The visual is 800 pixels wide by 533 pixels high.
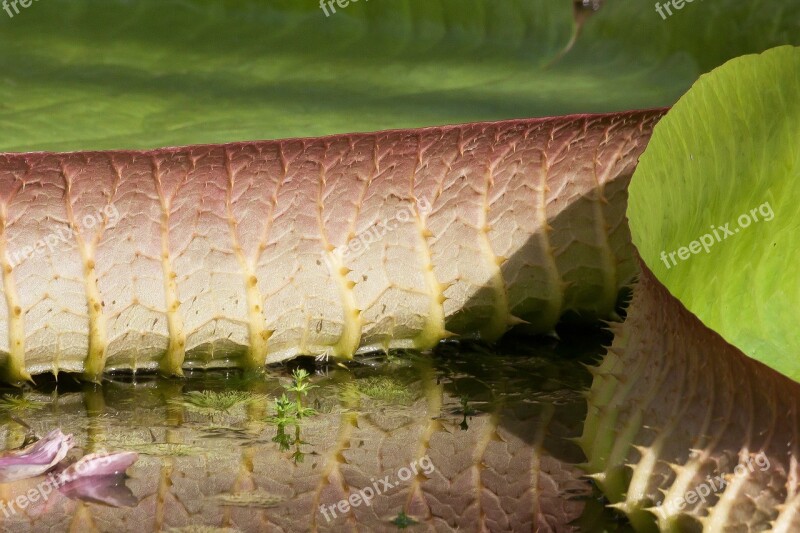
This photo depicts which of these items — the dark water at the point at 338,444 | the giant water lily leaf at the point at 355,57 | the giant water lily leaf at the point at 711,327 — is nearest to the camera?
the giant water lily leaf at the point at 711,327

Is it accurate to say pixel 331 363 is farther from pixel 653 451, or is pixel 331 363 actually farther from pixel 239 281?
pixel 653 451

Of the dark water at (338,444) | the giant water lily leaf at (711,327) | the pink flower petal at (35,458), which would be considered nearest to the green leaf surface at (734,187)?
the giant water lily leaf at (711,327)

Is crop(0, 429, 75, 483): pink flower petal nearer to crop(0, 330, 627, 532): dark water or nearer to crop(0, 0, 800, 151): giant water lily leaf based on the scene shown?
crop(0, 330, 627, 532): dark water

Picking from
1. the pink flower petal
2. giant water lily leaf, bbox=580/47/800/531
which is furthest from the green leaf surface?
the pink flower petal

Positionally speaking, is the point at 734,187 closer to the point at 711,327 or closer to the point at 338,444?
the point at 711,327

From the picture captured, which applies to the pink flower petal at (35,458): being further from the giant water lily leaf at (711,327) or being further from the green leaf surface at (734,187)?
the green leaf surface at (734,187)

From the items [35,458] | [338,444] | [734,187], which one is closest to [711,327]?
[734,187]
